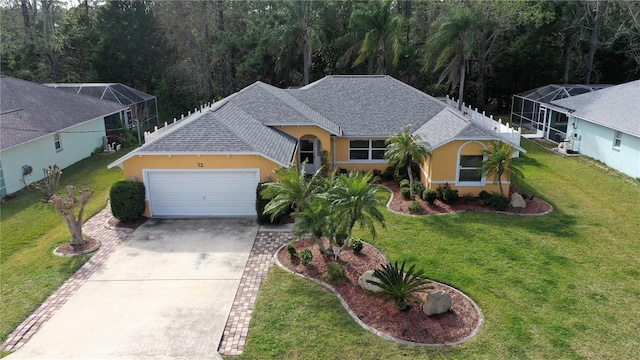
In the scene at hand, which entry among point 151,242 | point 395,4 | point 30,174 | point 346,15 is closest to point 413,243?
point 151,242

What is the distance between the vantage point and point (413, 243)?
1530cm

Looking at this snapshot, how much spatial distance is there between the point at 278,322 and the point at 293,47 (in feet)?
100

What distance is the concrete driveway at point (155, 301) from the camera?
10.2 meters

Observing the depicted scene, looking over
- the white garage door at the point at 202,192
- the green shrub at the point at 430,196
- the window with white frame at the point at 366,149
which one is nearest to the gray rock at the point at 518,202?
the green shrub at the point at 430,196

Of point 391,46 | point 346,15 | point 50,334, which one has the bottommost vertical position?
point 50,334

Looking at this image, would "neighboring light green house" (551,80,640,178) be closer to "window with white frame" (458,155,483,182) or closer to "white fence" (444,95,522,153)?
"white fence" (444,95,522,153)

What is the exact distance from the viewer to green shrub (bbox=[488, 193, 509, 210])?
60.5 feet

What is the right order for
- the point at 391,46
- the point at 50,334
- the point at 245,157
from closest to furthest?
the point at 50,334 < the point at 245,157 < the point at 391,46

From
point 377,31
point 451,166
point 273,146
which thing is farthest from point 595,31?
point 273,146

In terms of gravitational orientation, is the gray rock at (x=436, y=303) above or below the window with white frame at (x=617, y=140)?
below

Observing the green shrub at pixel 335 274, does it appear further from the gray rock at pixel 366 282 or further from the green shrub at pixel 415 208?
the green shrub at pixel 415 208

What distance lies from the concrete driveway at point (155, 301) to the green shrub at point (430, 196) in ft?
23.1

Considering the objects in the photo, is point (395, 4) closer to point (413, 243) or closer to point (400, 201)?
point (400, 201)

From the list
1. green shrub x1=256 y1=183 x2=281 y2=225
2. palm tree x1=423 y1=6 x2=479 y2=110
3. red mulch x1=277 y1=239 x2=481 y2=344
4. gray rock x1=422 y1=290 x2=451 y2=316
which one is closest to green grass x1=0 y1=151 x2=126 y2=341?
green shrub x1=256 y1=183 x2=281 y2=225
